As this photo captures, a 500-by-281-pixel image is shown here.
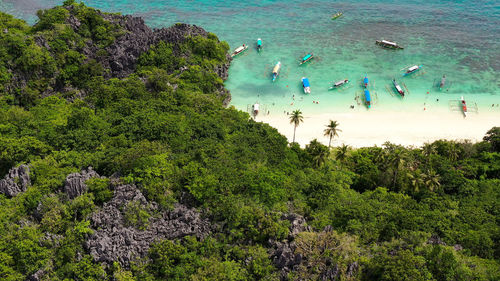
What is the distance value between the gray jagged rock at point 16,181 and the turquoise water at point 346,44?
46157 millimetres

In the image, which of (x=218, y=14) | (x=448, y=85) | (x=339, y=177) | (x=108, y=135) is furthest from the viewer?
(x=218, y=14)

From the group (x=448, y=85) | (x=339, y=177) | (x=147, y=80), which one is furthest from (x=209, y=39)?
(x=448, y=85)

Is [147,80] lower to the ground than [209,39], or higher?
lower

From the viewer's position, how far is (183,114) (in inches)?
2704

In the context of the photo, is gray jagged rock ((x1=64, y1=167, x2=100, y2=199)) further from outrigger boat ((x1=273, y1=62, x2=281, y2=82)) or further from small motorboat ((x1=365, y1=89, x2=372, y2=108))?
small motorboat ((x1=365, y1=89, x2=372, y2=108))

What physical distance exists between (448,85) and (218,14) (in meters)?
79.5

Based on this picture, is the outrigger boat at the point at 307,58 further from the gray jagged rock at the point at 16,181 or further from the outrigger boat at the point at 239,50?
the gray jagged rock at the point at 16,181

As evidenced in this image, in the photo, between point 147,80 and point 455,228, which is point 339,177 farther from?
point 147,80

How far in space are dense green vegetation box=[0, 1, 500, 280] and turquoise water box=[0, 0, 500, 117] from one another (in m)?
19.2

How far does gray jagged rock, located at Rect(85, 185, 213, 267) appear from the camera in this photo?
40844 mm

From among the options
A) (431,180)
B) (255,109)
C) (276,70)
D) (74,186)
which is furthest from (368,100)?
(74,186)

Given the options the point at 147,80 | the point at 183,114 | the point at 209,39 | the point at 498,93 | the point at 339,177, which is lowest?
the point at 339,177

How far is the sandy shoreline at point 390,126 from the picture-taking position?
74875 mm

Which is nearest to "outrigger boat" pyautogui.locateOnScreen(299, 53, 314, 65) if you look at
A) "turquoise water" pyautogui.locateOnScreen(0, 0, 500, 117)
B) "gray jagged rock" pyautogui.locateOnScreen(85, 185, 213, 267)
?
"turquoise water" pyautogui.locateOnScreen(0, 0, 500, 117)
